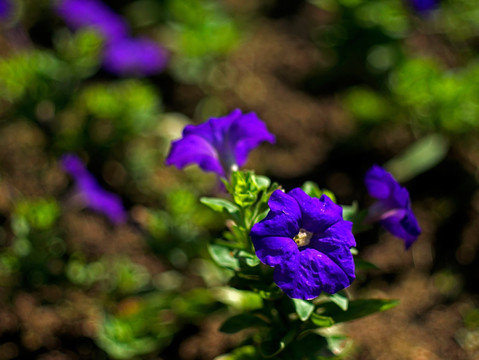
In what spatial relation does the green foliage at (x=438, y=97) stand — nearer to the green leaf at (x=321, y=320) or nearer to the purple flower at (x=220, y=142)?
the purple flower at (x=220, y=142)

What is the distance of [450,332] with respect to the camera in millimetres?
2635

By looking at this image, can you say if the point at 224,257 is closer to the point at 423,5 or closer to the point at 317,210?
the point at 317,210

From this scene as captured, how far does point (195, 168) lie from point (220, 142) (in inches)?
51.8

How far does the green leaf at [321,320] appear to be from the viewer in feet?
6.10

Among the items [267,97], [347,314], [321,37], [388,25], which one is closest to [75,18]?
[267,97]

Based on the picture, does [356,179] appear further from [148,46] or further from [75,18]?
[75,18]

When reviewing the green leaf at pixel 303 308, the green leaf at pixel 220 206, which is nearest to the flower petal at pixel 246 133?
the green leaf at pixel 220 206

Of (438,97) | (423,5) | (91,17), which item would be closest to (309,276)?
(438,97)

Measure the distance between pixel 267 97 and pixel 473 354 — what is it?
2.05 metres

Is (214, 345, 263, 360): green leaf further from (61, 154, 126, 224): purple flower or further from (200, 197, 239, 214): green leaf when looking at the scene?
(61, 154, 126, 224): purple flower

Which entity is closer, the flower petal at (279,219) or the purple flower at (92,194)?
the flower petal at (279,219)

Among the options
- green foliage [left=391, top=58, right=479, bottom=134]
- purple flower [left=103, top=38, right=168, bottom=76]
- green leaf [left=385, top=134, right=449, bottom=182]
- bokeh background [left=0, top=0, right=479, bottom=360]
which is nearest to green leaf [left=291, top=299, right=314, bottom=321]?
bokeh background [left=0, top=0, right=479, bottom=360]

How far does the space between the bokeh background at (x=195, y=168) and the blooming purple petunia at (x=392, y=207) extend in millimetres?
696

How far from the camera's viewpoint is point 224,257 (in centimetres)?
195
